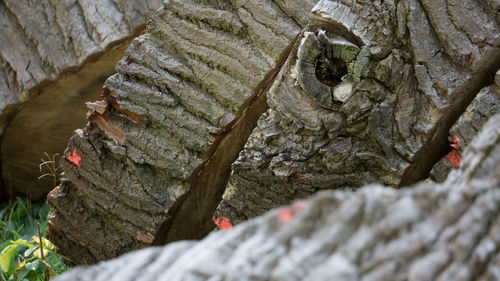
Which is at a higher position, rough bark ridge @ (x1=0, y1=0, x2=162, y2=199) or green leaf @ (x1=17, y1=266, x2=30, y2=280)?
rough bark ridge @ (x1=0, y1=0, x2=162, y2=199)

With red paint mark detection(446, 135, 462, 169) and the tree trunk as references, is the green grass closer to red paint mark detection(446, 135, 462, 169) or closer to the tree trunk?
the tree trunk

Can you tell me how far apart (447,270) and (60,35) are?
194 cm

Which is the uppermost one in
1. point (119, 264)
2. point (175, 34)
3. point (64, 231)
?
point (175, 34)

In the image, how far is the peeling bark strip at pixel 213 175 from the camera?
1.43 metres

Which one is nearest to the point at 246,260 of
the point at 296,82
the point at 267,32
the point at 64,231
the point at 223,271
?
the point at 223,271

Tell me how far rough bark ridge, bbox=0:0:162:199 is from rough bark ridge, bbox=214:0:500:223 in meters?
1.04

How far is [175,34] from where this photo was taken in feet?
4.89

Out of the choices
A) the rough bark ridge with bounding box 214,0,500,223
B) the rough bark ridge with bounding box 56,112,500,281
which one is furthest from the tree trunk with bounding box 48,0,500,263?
the rough bark ridge with bounding box 56,112,500,281

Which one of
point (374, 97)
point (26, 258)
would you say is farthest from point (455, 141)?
point (26, 258)

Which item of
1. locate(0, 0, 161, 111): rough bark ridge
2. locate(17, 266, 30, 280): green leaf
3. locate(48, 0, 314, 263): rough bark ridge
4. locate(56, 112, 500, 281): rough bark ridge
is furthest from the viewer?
locate(0, 0, 161, 111): rough bark ridge

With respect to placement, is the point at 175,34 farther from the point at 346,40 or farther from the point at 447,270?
the point at 447,270

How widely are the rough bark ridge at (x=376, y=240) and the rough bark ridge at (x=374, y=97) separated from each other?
0.62 m

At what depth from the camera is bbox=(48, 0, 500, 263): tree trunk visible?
121 cm

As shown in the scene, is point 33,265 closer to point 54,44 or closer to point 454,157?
point 54,44
